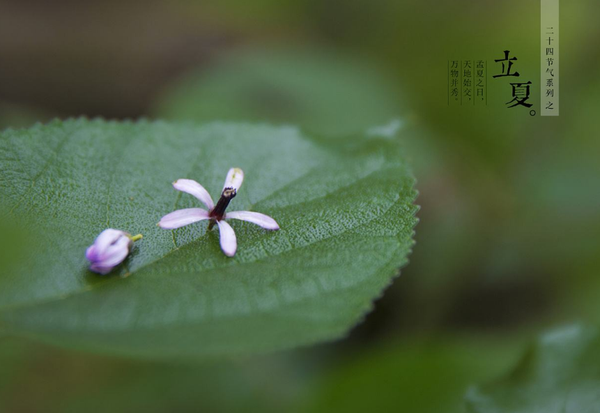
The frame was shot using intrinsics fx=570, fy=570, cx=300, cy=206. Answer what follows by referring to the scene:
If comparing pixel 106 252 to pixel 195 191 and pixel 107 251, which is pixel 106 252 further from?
pixel 195 191

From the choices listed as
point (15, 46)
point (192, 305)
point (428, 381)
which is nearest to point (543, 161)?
point (428, 381)

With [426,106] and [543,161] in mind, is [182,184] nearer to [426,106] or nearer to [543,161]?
[543,161]

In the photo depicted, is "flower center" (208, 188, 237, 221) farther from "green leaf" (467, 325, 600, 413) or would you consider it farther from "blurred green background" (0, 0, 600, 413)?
"green leaf" (467, 325, 600, 413)

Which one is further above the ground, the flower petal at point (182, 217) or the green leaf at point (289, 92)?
the green leaf at point (289, 92)

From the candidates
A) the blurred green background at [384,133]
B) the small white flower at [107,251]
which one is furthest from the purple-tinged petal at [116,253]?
the blurred green background at [384,133]

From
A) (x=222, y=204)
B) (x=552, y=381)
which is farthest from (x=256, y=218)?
(x=552, y=381)

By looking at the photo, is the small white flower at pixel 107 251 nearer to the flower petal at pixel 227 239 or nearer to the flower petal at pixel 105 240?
the flower petal at pixel 105 240
